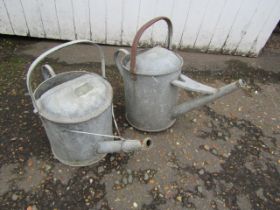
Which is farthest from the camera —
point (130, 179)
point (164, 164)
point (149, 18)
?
point (149, 18)

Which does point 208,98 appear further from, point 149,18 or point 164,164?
point 149,18

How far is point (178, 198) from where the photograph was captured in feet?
5.34

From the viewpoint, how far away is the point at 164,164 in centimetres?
181

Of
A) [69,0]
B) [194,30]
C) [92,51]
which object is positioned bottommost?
[92,51]

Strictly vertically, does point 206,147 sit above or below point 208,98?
below

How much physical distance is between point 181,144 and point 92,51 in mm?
1638

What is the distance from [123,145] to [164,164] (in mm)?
498

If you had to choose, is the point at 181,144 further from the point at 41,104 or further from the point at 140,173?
the point at 41,104

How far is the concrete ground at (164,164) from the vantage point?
160 cm

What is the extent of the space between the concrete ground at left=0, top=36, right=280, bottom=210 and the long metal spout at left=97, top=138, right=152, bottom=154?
26 cm

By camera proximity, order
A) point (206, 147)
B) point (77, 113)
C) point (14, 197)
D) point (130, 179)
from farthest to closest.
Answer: point (206, 147) < point (130, 179) < point (14, 197) < point (77, 113)

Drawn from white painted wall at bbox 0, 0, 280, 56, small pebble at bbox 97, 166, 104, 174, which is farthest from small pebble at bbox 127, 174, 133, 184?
white painted wall at bbox 0, 0, 280, 56

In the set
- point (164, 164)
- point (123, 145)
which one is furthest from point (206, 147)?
point (123, 145)

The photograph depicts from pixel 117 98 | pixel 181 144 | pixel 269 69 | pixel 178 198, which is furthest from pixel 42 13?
pixel 269 69
